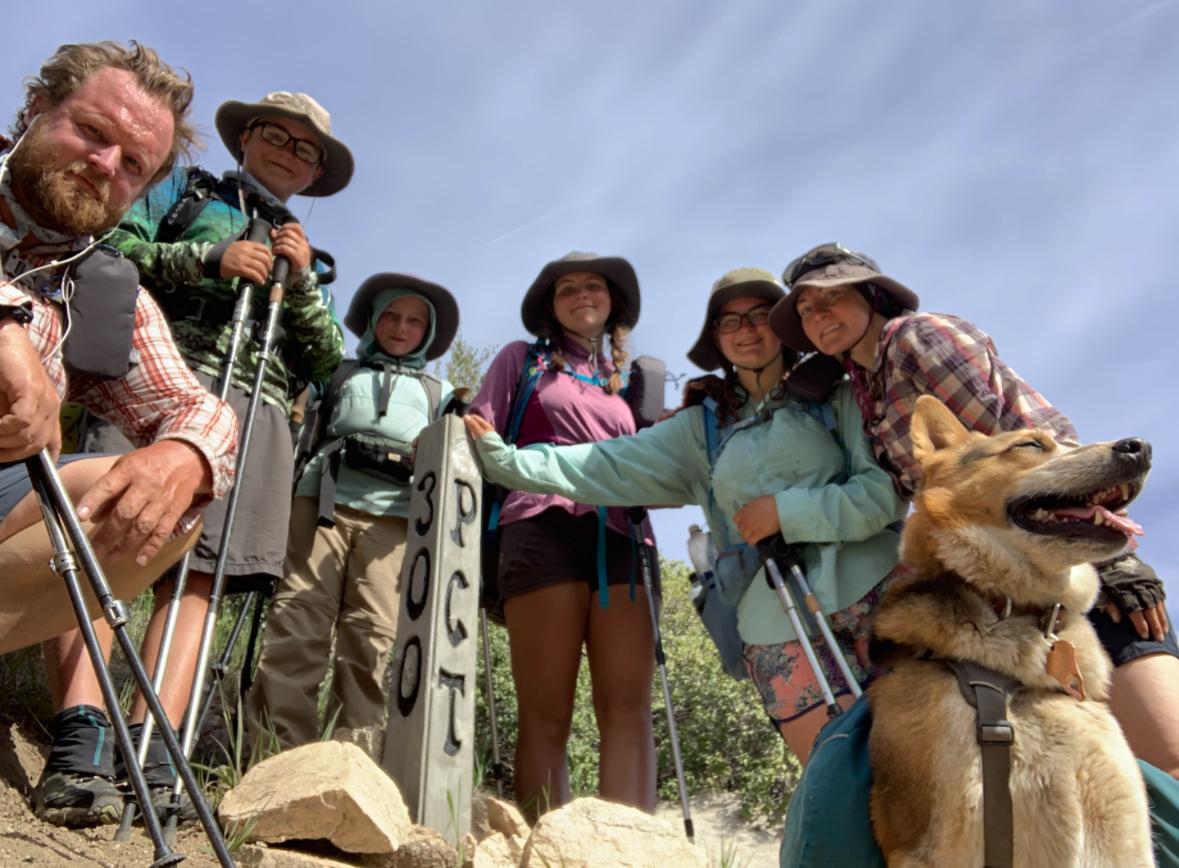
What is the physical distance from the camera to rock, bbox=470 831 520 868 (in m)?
3.91

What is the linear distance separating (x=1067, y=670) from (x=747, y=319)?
2.67 meters

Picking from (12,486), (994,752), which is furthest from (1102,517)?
(12,486)

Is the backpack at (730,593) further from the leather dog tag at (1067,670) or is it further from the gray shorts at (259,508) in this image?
the gray shorts at (259,508)

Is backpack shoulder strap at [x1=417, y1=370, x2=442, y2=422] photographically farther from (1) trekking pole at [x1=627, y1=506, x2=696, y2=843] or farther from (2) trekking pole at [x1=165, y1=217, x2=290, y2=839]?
(1) trekking pole at [x1=627, y1=506, x2=696, y2=843]

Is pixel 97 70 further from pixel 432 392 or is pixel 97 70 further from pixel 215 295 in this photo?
pixel 432 392

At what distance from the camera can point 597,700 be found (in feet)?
16.4

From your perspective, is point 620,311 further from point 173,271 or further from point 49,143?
point 49,143

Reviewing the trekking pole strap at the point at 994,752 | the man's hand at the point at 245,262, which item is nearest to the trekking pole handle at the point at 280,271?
the man's hand at the point at 245,262

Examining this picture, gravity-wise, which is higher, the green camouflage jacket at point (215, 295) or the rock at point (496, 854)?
the green camouflage jacket at point (215, 295)

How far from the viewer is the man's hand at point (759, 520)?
4.12 m

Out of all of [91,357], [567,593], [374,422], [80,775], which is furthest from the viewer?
[374,422]

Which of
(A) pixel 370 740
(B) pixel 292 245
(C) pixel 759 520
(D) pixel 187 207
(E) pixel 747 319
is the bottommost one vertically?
(A) pixel 370 740

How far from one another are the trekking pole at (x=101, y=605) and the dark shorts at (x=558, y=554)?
2637mm

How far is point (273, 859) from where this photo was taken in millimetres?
3479
